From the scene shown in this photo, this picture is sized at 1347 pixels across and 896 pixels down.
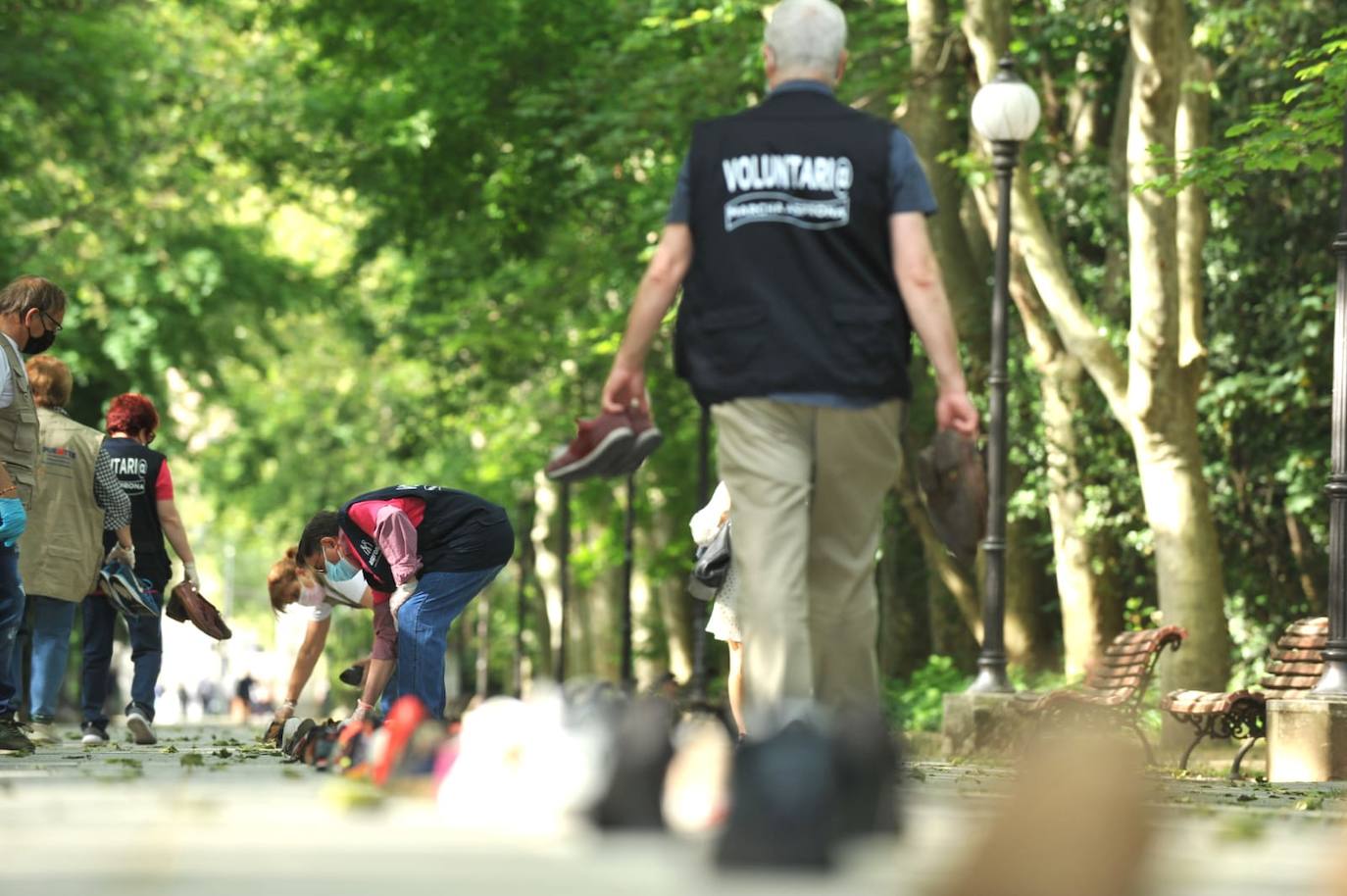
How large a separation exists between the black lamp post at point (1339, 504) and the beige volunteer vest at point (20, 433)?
6.79m

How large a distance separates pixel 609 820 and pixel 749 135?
8.54ft

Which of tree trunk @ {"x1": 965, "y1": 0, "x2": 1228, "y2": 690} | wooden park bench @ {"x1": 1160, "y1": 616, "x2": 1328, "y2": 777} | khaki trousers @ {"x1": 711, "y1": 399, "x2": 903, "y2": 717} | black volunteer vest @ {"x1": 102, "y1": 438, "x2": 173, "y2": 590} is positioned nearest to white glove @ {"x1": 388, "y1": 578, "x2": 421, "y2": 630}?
black volunteer vest @ {"x1": 102, "y1": 438, "x2": 173, "y2": 590}

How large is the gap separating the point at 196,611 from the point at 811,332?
6.90 metres

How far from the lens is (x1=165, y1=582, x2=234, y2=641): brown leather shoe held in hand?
13.2 meters

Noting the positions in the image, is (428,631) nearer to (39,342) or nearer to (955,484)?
(39,342)

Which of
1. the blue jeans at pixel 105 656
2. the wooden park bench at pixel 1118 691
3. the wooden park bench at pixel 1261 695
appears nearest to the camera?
the blue jeans at pixel 105 656

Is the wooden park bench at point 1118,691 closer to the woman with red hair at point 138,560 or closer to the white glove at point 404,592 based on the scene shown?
the woman with red hair at point 138,560

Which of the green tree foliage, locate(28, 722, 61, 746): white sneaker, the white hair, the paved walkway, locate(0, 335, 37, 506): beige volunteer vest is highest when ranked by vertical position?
the green tree foliage

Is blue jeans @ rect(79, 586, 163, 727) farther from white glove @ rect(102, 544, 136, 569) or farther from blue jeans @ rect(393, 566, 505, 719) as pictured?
blue jeans @ rect(393, 566, 505, 719)

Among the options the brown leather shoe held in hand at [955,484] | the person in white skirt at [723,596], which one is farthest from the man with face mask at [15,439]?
the brown leather shoe held in hand at [955,484]

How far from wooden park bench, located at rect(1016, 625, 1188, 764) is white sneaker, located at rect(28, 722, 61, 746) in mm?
5986

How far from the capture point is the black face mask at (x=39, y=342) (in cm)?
1099

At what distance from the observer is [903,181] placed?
712cm

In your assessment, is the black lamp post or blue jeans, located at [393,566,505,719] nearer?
blue jeans, located at [393,566,505,719]
